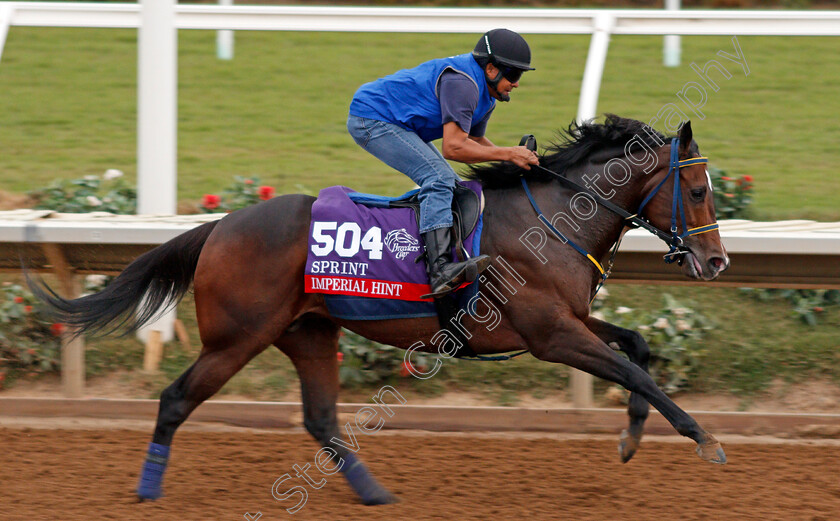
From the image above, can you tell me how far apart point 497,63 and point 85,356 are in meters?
3.81

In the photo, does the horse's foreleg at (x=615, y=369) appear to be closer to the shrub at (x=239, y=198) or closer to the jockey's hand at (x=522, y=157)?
the jockey's hand at (x=522, y=157)

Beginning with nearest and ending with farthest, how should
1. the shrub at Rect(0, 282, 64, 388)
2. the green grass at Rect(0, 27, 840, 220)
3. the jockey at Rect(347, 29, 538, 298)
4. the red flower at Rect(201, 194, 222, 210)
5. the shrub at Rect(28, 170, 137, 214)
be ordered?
1. the jockey at Rect(347, 29, 538, 298)
2. the shrub at Rect(0, 282, 64, 388)
3. the red flower at Rect(201, 194, 222, 210)
4. the shrub at Rect(28, 170, 137, 214)
5. the green grass at Rect(0, 27, 840, 220)

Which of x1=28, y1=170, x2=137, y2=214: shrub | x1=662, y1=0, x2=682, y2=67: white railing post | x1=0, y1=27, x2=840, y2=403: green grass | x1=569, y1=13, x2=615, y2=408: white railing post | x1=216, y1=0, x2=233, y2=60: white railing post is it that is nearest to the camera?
x1=569, y1=13, x2=615, y2=408: white railing post

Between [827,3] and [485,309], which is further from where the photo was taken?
[827,3]

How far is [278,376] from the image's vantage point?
637cm

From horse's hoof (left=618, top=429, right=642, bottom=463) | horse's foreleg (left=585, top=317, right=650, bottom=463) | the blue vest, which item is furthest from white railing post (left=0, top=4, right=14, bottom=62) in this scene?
horse's hoof (left=618, top=429, right=642, bottom=463)

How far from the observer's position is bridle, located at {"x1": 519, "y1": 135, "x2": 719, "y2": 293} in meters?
4.41

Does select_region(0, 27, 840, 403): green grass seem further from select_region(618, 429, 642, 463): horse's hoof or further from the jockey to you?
the jockey

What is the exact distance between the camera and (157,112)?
651 cm

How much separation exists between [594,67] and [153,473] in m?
3.95

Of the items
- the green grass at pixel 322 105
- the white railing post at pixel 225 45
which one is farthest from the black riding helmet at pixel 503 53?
the white railing post at pixel 225 45

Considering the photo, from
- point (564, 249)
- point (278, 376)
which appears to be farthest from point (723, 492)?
point (278, 376)

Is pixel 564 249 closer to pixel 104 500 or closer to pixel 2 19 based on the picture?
pixel 104 500

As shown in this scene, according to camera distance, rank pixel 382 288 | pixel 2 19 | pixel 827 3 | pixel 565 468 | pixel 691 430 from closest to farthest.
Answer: pixel 691 430
pixel 382 288
pixel 565 468
pixel 2 19
pixel 827 3
